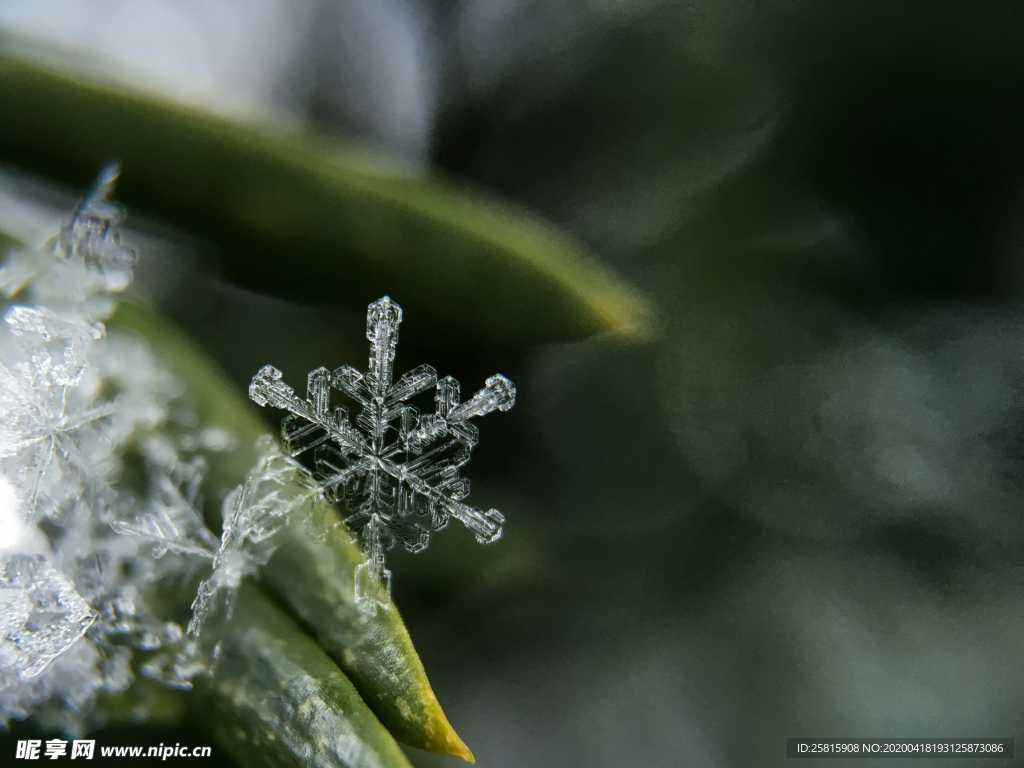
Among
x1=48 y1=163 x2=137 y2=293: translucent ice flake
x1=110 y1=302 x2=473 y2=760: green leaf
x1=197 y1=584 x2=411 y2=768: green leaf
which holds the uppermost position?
x1=48 y1=163 x2=137 y2=293: translucent ice flake

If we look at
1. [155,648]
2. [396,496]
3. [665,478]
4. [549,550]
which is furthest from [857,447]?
[155,648]

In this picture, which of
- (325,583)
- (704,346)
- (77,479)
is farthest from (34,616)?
(704,346)

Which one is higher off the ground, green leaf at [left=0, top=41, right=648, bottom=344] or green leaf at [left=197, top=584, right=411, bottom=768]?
green leaf at [left=0, top=41, right=648, bottom=344]

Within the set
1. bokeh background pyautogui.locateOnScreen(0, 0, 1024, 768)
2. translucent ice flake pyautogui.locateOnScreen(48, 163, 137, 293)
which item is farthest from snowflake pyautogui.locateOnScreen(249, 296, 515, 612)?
translucent ice flake pyautogui.locateOnScreen(48, 163, 137, 293)

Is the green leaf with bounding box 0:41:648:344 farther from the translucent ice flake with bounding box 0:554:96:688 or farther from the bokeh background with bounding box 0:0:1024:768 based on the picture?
the translucent ice flake with bounding box 0:554:96:688

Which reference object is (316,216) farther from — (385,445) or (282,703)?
(282,703)

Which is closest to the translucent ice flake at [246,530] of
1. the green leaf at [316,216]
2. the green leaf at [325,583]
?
the green leaf at [325,583]

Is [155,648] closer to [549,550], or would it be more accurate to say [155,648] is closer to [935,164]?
[549,550]
